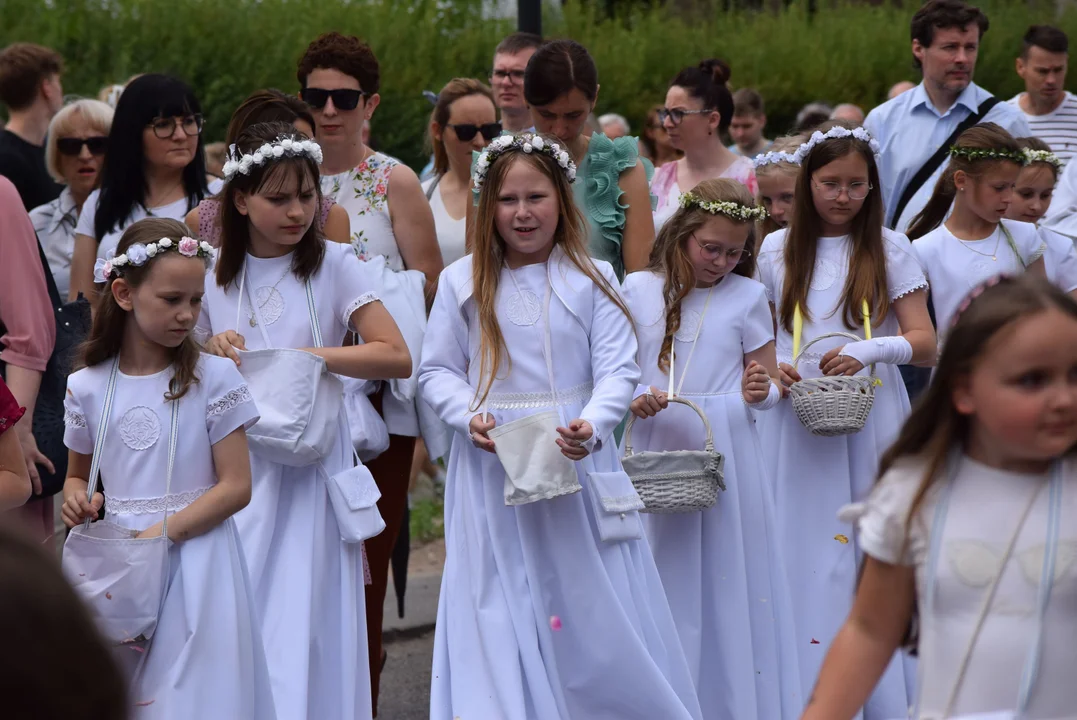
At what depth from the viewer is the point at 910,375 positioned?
730 centimetres

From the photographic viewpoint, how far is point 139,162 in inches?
261

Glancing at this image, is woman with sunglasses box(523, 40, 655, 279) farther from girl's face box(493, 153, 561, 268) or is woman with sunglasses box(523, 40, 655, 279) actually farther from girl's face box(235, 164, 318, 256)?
girl's face box(235, 164, 318, 256)

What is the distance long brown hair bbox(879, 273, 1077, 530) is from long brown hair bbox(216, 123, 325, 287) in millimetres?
2877

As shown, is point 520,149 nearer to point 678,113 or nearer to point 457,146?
point 457,146

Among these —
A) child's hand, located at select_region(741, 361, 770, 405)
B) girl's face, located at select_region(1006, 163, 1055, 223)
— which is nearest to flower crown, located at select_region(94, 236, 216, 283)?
child's hand, located at select_region(741, 361, 770, 405)

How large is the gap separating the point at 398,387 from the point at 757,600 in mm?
1637

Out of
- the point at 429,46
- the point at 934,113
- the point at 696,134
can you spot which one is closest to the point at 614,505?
the point at 696,134

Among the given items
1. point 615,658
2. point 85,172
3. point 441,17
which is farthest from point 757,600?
point 441,17

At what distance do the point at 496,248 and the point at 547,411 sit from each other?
733mm

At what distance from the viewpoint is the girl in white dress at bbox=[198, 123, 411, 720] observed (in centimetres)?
532

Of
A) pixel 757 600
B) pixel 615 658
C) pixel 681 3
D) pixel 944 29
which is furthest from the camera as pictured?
pixel 681 3

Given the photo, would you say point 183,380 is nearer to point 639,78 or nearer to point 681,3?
point 639,78

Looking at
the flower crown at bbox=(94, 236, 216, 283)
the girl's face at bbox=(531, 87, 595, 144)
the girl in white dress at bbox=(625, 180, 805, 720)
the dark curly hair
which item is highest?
the dark curly hair

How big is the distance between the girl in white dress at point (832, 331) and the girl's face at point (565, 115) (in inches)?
36.5
